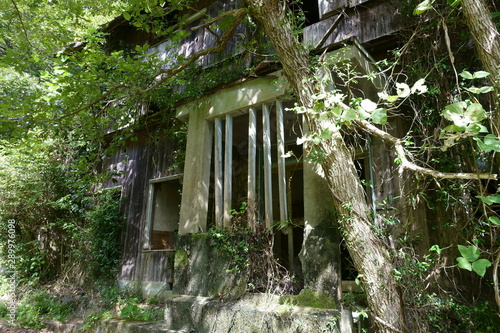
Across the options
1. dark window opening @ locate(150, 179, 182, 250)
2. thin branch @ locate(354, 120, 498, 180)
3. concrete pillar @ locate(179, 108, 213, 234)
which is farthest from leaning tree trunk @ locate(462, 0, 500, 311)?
dark window opening @ locate(150, 179, 182, 250)

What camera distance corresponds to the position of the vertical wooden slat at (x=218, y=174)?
479 centimetres

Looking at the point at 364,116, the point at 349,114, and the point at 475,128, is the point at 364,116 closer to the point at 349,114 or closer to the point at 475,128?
the point at 349,114

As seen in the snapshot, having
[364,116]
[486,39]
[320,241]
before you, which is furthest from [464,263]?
[486,39]

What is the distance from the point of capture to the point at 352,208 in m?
3.30

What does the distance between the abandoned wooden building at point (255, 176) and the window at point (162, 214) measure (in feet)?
0.11

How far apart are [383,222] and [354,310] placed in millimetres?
948

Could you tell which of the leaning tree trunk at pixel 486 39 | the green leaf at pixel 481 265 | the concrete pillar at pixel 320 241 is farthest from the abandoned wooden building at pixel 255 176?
the green leaf at pixel 481 265

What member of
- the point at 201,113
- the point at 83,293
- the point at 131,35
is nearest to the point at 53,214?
the point at 83,293

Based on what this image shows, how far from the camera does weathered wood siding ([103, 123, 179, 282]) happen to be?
7594 millimetres

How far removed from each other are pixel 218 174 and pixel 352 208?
2.29 m

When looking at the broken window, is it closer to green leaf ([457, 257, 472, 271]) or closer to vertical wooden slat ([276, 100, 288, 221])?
vertical wooden slat ([276, 100, 288, 221])

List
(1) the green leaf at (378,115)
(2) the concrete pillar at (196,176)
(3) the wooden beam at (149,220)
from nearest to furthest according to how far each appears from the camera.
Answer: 1. (1) the green leaf at (378,115)
2. (2) the concrete pillar at (196,176)
3. (3) the wooden beam at (149,220)

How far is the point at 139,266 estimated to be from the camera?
7.89m

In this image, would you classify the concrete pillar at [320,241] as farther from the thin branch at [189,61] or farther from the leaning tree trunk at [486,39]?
the thin branch at [189,61]
